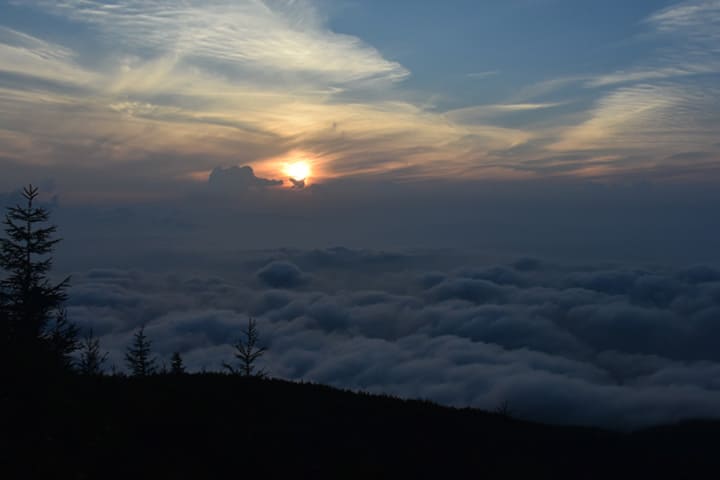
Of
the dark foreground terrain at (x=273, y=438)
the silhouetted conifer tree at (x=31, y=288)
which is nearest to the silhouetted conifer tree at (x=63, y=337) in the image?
the silhouetted conifer tree at (x=31, y=288)

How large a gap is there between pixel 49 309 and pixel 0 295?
239cm

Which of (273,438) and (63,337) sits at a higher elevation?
(63,337)

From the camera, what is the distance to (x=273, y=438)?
11359mm

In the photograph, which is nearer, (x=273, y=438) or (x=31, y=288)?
(x=273, y=438)

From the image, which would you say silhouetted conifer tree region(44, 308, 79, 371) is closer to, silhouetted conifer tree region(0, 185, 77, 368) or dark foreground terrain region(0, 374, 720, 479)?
silhouetted conifer tree region(0, 185, 77, 368)

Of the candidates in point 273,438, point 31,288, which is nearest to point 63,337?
point 31,288

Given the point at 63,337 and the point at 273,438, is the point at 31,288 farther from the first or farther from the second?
the point at 273,438

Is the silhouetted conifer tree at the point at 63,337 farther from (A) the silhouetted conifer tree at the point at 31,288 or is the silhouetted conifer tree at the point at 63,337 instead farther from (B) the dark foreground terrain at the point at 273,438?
(B) the dark foreground terrain at the point at 273,438

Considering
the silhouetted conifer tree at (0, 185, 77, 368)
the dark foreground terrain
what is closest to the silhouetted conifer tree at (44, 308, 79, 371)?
the silhouetted conifer tree at (0, 185, 77, 368)

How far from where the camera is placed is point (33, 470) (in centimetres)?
728

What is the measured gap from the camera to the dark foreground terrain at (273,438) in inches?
339

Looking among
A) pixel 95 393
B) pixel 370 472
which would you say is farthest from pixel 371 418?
pixel 95 393

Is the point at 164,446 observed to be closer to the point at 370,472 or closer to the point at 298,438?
the point at 298,438

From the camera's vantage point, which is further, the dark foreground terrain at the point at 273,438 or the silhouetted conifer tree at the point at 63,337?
the silhouetted conifer tree at the point at 63,337
